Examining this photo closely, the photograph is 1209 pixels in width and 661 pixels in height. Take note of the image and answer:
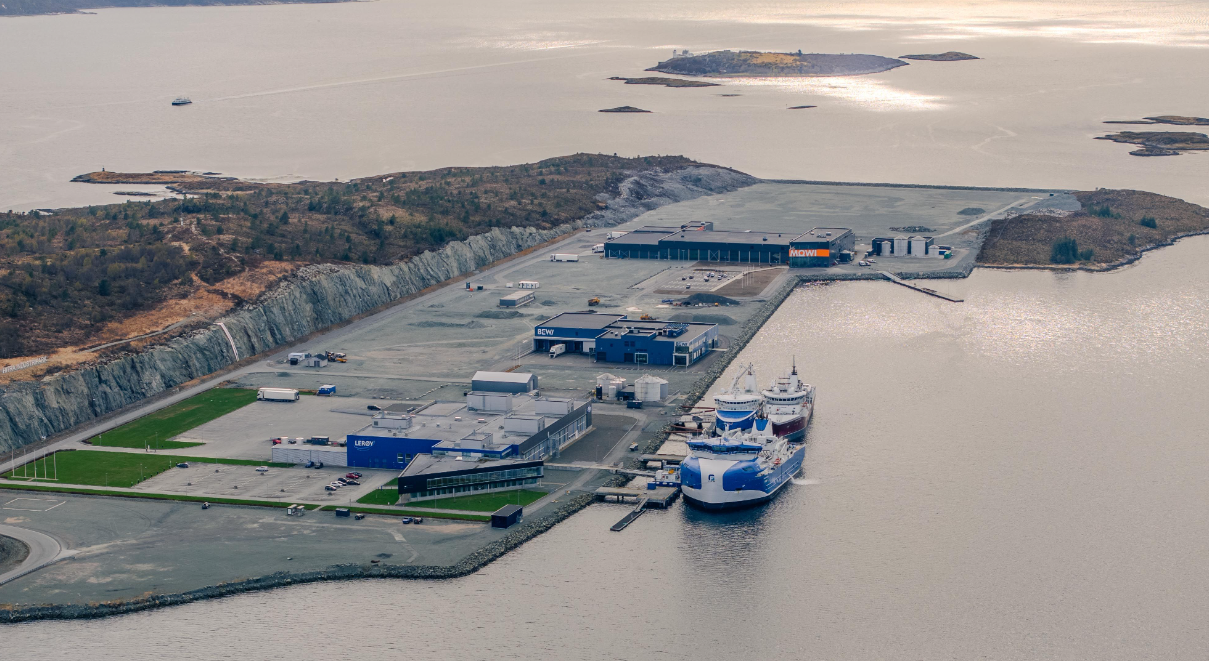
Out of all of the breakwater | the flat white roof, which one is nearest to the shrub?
the flat white roof

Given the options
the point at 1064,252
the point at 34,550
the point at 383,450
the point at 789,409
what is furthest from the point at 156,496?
the point at 1064,252

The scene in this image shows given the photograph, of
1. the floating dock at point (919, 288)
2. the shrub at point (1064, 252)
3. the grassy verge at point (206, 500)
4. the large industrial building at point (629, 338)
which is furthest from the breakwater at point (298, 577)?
the shrub at point (1064, 252)

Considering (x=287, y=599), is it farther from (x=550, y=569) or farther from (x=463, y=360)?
(x=463, y=360)

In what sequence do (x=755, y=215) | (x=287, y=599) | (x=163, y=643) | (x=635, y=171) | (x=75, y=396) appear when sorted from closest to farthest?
1. (x=163, y=643)
2. (x=287, y=599)
3. (x=75, y=396)
4. (x=755, y=215)
5. (x=635, y=171)

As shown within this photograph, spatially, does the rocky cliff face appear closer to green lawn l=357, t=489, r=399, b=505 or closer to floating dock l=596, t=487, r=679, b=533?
green lawn l=357, t=489, r=399, b=505

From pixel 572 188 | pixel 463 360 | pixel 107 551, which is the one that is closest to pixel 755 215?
pixel 572 188

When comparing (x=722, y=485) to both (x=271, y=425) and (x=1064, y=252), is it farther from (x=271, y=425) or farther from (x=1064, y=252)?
(x=1064, y=252)
